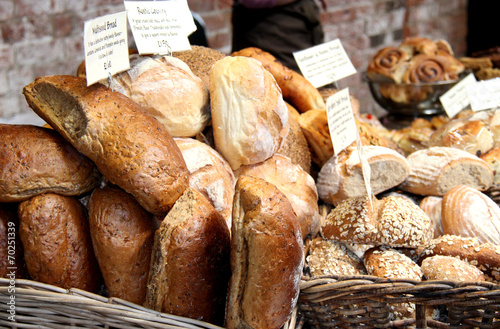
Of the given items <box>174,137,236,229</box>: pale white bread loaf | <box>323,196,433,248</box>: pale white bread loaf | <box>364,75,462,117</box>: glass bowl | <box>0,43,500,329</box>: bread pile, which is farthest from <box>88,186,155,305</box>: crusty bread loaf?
<box>364,75,462,117</box>: glass bowl

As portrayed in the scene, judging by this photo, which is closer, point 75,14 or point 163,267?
point 163,267

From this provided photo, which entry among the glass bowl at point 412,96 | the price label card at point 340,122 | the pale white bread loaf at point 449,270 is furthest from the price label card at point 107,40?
the glass bowl at point 412,96

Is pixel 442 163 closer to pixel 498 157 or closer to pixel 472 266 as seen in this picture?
pixel 498 157

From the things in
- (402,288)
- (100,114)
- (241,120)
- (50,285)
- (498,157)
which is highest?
(100,114)

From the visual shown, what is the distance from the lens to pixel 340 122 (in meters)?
1.61

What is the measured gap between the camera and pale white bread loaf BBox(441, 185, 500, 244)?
4.55 ft

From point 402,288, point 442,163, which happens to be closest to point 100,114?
point 402,288

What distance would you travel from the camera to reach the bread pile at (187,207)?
97cm

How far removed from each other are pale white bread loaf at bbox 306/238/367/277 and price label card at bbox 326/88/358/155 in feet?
1.27

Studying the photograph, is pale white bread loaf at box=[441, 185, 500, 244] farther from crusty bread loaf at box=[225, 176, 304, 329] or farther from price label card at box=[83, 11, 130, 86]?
price label card at box=[83, 11, 130, 86]

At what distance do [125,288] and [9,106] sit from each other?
176 centimetres

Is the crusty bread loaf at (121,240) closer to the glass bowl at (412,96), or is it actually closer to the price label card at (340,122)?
the price label card at (340,122)

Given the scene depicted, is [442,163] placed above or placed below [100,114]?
below

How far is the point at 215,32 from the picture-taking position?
313 centimetres
